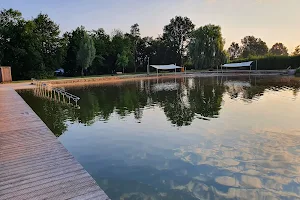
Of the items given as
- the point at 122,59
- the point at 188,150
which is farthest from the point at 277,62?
the point at 188,150

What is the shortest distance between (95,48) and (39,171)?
3345cm

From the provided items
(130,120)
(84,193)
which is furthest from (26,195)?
(130,120)

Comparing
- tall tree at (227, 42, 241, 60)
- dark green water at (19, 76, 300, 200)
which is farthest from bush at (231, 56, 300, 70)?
tall tree at (227, 42, 241, 60)

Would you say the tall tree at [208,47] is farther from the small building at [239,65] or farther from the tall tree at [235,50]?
the tall tree at [235,50]

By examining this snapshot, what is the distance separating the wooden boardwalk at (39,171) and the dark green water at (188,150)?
72 cm

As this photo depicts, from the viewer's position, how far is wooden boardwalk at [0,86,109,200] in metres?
3.08

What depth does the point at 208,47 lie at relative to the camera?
39125mm

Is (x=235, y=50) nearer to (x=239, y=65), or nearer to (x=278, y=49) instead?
(x=278, y=49)

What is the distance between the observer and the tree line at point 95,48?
28.1 meters

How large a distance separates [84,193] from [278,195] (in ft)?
9.70

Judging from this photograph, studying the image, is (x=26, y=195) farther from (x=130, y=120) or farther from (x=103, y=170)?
(x=130, y=120)

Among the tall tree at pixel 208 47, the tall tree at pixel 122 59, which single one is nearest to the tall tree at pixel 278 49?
the tall tree at pixel 208 47

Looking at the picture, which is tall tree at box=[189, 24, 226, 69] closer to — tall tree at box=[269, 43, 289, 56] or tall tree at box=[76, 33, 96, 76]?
tall tree at box=[76, 33, 96, 76]

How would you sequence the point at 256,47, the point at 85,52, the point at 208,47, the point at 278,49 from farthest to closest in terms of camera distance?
the point at 278,49
the point at 256,47
the point at 208,47
the point at 85,52
